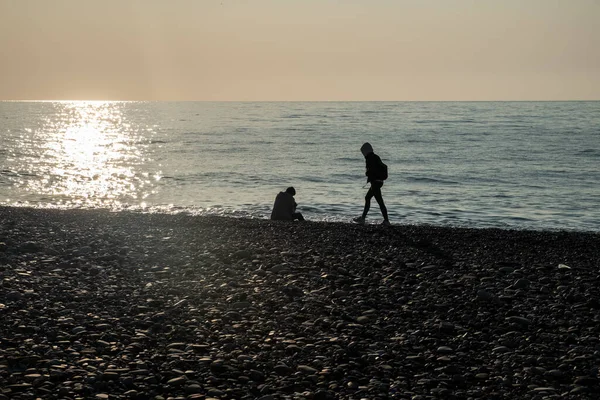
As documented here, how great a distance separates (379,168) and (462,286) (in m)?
7.57

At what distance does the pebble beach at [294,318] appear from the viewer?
24.8 ft

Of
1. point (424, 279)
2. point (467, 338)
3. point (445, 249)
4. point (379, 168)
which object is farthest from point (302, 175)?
point (467, 338)

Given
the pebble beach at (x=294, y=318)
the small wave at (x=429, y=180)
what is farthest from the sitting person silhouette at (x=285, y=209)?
the small wave at (x=429, y=180)

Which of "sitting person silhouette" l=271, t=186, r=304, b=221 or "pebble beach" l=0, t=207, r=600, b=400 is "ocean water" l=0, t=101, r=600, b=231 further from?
"pebble beach" l=0, t=207, r=600, b=400

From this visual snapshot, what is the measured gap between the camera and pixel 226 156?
54469 mm

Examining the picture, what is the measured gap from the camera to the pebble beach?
7.55 metres

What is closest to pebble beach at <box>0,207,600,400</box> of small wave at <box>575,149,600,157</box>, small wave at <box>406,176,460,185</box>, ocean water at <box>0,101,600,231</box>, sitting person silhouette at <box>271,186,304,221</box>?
sitting person silhouette at <box>271,186,304,221</box>

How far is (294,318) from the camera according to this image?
9758 mm

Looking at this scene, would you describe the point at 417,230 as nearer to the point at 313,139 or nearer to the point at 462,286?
the point at 462,286

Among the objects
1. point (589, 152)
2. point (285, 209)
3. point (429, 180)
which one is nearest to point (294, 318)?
point (285, 209)

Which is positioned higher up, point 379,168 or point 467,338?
point 379,168

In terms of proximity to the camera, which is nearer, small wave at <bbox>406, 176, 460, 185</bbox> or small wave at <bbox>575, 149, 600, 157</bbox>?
small wave at <bbox>406, 176, 460, 185</bbox>

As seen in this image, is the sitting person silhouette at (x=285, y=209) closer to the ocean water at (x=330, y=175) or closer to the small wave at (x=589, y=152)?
the ocean water at (x=330, y=175)

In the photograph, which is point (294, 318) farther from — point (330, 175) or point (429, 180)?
point (330, 175)
